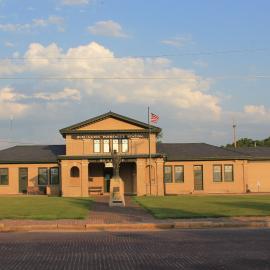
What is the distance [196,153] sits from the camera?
5131 cm

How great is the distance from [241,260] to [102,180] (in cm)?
4051

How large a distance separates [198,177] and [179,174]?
179cm

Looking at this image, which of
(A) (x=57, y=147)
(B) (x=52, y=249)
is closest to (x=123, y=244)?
(B) (x=52, y=249)

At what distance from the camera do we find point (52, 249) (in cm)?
1296

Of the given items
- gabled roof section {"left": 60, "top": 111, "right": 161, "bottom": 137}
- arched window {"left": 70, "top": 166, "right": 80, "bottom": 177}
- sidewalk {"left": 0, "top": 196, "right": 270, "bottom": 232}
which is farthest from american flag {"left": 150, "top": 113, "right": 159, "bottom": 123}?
sidewalk {"left": 0, "top": 196, "right": 270, "bottom": 232}

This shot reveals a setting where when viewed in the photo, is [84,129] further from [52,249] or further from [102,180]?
[52,249]

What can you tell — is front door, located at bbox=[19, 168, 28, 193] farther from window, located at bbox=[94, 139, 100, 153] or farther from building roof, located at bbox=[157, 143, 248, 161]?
building roof, located at bbox=[157, 143, 248, 161]

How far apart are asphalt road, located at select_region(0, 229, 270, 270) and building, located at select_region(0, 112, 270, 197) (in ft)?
99.1

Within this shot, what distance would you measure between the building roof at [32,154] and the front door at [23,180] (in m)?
1.04

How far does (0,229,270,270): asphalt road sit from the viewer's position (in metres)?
10.6

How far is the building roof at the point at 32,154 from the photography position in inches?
1965

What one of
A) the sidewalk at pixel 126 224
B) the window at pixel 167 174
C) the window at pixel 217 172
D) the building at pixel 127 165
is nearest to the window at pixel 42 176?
the building at pixel 127 165

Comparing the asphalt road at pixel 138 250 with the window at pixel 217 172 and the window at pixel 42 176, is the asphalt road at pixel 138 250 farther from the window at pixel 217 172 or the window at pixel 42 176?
the window at pixel 217 172

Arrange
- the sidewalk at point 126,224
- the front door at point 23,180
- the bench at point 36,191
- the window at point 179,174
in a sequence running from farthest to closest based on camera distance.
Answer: the window at point 179,174, the front door at point 23,180, the bench at point 36,191, the sidewalk at point 126,224
